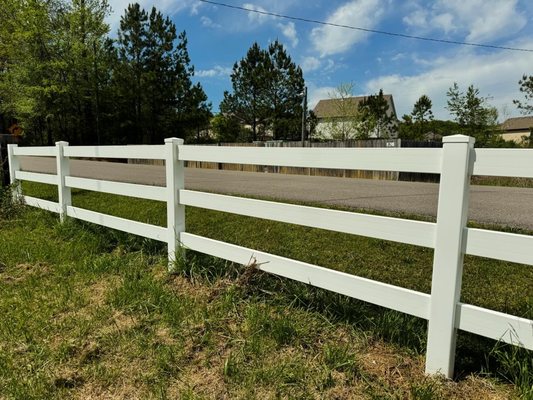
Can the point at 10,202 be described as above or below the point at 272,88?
below

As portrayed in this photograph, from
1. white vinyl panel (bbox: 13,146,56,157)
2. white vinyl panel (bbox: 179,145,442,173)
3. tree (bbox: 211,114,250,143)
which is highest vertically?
tree (bbox: 211,114,250,143)

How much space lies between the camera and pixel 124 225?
4723 millimetres

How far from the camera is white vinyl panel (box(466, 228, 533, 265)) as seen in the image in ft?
6.78

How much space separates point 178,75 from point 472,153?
41196mm

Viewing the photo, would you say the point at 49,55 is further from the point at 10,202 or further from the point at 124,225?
the point at 124,225

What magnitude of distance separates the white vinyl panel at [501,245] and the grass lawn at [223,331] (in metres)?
0.58

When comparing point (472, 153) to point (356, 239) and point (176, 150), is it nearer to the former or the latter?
point (176, 150)

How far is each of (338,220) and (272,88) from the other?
43.9m

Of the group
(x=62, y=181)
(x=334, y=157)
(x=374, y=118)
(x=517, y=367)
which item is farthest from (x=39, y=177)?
(x=374, y=118)

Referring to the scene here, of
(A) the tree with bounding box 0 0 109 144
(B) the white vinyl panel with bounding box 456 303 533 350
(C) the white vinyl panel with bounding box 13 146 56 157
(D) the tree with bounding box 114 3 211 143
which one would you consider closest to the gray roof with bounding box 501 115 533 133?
(D) the tree with bounding box 114 3 211 143

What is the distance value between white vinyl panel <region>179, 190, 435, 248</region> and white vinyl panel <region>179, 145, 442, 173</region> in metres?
0.33

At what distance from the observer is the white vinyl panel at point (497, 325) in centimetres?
208

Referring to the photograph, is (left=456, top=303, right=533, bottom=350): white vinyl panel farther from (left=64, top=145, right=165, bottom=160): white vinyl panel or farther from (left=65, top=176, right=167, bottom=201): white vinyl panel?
(left=64, top=145, right=165, bottom=160): white vinyl panel

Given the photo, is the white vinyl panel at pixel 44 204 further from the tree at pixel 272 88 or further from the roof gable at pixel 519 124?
the roof gable at pixel 519 124
